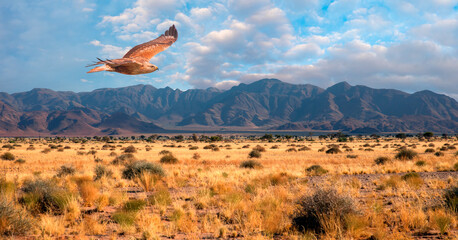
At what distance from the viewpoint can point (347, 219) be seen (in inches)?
285

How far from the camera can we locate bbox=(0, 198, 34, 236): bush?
694cm

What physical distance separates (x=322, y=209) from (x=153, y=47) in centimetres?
619

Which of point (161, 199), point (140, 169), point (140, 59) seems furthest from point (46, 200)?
point (140, 59)

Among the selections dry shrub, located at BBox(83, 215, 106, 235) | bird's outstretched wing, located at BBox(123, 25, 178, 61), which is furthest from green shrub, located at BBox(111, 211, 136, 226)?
bird's outstretched wing, located at BBox(123, 25, 178, 61)

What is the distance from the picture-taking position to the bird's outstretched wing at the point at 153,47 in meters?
4.41

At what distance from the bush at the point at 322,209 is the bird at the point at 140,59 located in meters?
5.83

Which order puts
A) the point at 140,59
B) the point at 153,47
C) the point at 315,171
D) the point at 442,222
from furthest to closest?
the point at 315,171 → the point at 442,222 → the point at 153,47 → the point at 140,59

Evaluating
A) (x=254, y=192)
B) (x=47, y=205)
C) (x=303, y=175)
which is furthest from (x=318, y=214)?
(x=303, y=175)

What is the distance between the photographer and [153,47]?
475 cm

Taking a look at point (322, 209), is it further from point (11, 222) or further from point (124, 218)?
point (11, 222)

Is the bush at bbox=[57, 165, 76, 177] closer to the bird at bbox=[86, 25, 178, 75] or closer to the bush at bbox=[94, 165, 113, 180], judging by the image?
the bush at bbox=[94, 165, 113, 180]

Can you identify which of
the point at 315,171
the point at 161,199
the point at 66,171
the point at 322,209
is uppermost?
the point at 322,209

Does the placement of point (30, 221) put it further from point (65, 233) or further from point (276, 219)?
point (276, 219)

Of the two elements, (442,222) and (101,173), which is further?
(101,173)
